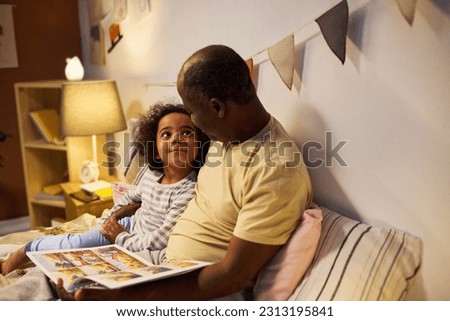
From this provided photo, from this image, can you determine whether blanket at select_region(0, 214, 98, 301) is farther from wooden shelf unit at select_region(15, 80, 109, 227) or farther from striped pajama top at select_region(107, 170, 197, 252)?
wooden shelf unit at select_region(15, 80, 109, 227)

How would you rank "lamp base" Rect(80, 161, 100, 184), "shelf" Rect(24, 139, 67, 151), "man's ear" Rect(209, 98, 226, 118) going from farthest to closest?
1. "shelf" Rect(24, 139, 67, 151)
2. "lamp base" Rect(80, 161, 100, 184)
3. "man's ear" Rect(209, 98, 226, 118)

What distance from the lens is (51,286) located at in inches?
49.6

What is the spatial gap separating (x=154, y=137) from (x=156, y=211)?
0.98 ft

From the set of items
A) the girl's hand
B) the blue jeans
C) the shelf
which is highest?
the shelf

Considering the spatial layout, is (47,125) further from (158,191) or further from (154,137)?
(158,191)

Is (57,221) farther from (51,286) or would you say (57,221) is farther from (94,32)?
(51,286)

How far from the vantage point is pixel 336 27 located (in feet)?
3.96

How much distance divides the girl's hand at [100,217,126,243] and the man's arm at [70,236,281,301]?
0.49m

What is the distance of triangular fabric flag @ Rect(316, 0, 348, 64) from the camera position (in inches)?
46.8

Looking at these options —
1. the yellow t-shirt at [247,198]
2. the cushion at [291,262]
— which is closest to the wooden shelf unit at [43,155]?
the yellow t-shirt at [247,198]

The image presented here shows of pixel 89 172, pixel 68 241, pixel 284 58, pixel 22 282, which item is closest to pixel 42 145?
pixel 89 172

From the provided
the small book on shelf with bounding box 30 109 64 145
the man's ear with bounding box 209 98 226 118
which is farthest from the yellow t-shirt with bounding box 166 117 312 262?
the small book on shelf with bounding box 30 109 64 145

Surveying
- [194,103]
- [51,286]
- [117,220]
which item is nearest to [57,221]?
[117,220]
